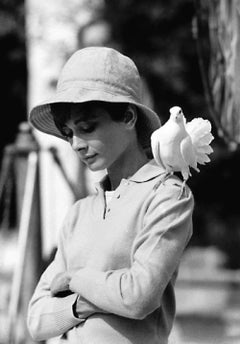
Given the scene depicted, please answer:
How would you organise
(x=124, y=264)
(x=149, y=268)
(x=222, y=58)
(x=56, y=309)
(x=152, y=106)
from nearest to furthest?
(x=149, y=268) < (x=124, y=264) < (x=56, y=309) < (x=222, y=58) < (x=152, y=106)

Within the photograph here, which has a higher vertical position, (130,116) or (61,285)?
(130,116)

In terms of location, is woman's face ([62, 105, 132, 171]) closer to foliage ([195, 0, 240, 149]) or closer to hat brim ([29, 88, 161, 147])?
hat brim ([29, 88, 161, 147])

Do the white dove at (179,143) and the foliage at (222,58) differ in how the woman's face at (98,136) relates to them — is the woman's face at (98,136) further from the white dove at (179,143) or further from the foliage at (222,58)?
the foliage at (222,58)

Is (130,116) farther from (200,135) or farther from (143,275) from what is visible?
(143,275)

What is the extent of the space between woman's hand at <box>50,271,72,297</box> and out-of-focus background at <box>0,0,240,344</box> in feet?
1.54

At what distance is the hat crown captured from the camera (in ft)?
8.20

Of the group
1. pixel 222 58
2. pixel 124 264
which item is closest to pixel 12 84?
pixel 222 58

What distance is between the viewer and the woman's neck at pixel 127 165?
2.56 metres

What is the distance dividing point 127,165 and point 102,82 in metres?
0.22

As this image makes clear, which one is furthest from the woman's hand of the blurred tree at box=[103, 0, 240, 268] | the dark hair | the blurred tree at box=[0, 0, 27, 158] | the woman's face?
the blurred tree at box=[0, 0, 27, 158]

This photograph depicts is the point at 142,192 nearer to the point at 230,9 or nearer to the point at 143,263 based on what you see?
the point at 143,263

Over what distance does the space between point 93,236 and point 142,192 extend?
0.15 metres

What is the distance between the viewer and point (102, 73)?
8.25 feet

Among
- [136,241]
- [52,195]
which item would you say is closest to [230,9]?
[136,241]
